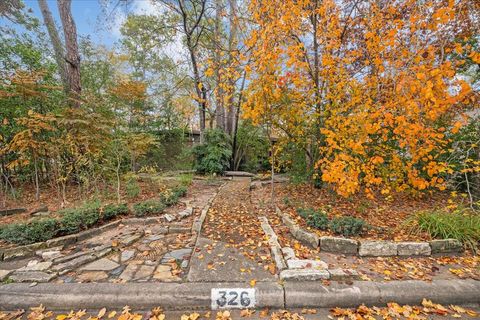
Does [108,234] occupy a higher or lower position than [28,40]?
→ lower

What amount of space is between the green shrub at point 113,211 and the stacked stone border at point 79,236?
0.19 meters

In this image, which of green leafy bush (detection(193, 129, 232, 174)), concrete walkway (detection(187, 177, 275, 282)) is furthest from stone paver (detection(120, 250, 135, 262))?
green leafy bush (detection(193, 129, 232, 174))

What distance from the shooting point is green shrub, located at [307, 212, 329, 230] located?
10.6 feet

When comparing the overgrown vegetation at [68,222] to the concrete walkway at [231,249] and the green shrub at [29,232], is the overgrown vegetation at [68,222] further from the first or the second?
the concrete walkway at [231,249]

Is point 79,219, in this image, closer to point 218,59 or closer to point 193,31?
point 218,59

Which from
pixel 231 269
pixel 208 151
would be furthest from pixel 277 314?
pixel 208 151

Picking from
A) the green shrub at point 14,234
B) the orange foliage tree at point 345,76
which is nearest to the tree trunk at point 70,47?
the green shrub at point 14,234

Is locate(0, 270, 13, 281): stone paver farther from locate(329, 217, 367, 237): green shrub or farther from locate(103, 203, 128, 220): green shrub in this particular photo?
locate(329, 217, 367, 237): green shrub

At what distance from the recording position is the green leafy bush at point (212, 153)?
319 inches

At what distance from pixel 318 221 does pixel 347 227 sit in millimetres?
405

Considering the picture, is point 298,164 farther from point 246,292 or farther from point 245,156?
point 245,156

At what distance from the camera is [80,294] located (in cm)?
204

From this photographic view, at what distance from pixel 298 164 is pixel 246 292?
3.70m

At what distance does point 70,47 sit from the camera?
5.91m
